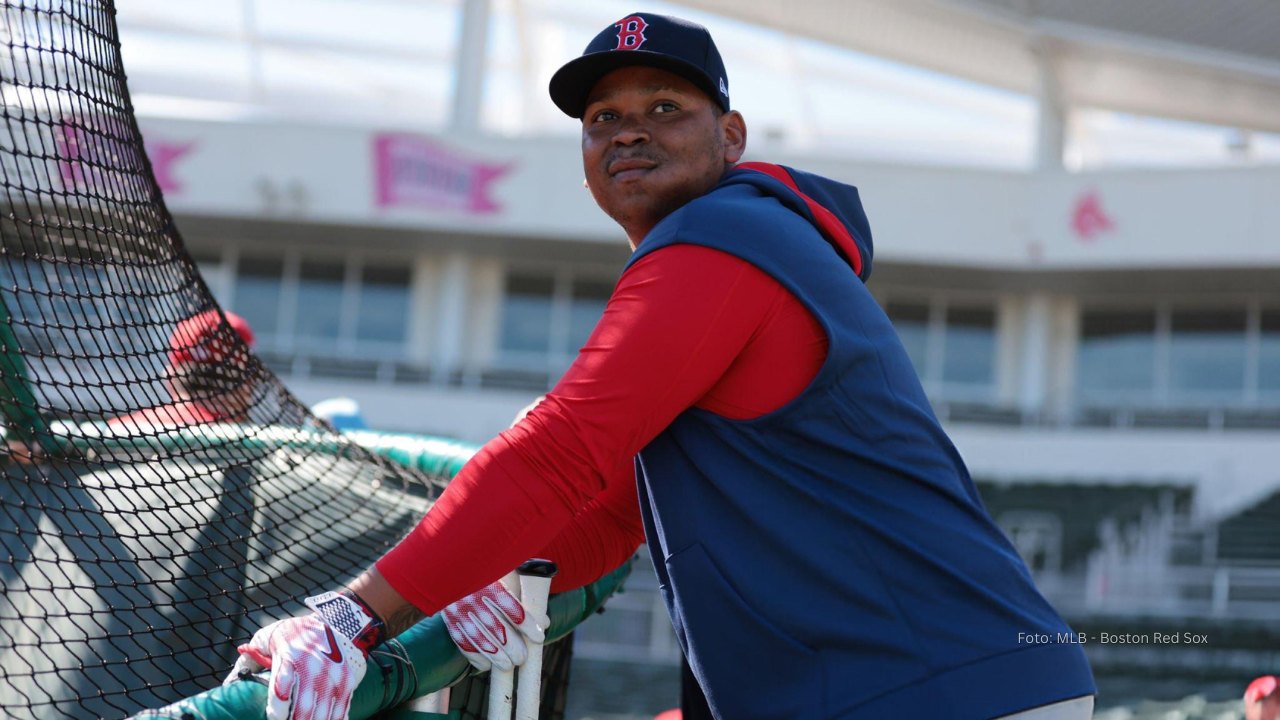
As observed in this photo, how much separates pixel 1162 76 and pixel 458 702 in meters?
24.4

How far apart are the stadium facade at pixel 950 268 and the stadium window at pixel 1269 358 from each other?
4 cm

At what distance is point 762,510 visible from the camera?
194 centimetres

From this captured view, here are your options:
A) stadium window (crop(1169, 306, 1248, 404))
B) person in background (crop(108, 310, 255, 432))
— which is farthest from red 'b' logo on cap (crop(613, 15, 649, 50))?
stadium window (crop(1169, 306, 1248, 404))

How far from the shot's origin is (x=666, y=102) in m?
2.22

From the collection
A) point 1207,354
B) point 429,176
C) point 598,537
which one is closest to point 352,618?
point 598,537

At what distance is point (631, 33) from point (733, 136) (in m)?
0.29

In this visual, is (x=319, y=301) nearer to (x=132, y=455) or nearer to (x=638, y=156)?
(x=132, y=455)

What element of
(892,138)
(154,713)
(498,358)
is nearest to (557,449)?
(154,713)

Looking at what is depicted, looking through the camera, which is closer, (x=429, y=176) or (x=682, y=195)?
(x=682, y=195)

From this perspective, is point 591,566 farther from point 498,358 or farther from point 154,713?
point 498,358

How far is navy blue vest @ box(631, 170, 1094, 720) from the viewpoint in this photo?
6.19 ft

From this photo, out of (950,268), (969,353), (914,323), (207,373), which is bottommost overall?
(207,373)

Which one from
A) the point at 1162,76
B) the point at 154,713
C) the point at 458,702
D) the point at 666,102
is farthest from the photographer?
the point at 1162,76

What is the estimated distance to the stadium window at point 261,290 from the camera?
82.6 feet
